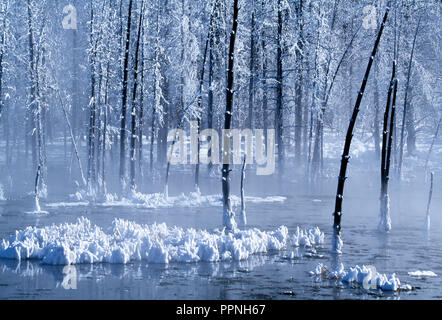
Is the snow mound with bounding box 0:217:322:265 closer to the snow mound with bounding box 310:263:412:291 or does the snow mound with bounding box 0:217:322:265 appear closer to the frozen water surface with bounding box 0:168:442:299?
the frozen water surface with bounding box 0:168:442:299

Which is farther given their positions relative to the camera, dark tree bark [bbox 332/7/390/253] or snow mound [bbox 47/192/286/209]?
snow mound [bbox 47/192/286/209]

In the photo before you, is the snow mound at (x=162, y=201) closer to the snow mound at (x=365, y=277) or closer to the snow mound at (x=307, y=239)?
the snow mound at (x=307, y=239)

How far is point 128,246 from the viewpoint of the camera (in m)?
14.7

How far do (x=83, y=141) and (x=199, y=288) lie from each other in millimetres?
48056

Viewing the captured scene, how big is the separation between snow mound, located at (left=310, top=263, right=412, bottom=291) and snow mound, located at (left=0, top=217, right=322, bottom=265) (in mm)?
2509

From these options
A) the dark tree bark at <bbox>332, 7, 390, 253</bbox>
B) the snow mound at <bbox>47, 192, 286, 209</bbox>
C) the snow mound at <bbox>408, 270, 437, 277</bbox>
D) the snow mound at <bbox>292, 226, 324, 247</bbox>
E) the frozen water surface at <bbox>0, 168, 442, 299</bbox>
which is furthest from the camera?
the snow mound at <bbox>47, 192, 286, 209</bbox>

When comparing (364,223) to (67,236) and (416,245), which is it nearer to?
(416,245)

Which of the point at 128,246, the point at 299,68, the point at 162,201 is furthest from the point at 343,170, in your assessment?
the point at 299,68

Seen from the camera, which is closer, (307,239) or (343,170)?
(343,170)

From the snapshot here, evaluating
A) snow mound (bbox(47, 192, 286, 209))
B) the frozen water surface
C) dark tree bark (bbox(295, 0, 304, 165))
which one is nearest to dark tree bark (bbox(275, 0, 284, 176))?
dark tree bark (bbox(295, 0, 304, 165))

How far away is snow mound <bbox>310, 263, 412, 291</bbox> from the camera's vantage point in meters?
12.1

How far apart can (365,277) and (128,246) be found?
218 inches

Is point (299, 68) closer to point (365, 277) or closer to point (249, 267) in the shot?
point (249, 267)
